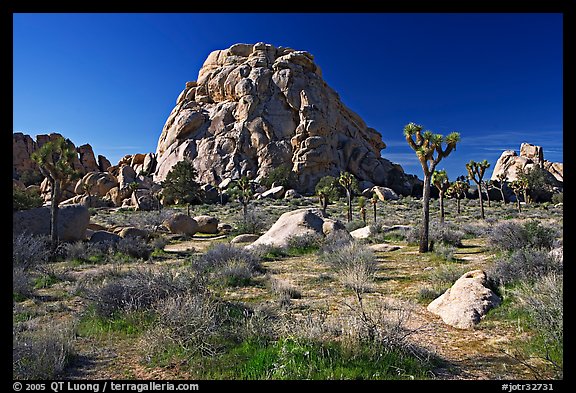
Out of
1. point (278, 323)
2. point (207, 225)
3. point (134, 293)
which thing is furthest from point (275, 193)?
point (278, 323)

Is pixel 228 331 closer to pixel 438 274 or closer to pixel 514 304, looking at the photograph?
pixel 514 304

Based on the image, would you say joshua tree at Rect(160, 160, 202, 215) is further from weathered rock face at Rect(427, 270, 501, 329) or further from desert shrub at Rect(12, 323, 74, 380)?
weathered rock face at Rect(427, 270, 501, 329)

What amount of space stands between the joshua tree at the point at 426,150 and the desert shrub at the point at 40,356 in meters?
12.1

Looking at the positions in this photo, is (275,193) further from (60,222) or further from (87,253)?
(87,253)

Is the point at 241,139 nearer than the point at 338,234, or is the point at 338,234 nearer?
the point at 338,234

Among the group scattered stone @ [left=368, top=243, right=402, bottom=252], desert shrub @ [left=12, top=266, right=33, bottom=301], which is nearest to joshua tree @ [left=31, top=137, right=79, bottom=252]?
desert shrub @ [left=12, top=266, right=33, bottom=301]

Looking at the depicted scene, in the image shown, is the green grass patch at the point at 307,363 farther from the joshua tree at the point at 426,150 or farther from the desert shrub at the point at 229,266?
the joshua tree at the point at 426,150

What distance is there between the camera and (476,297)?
5840 mm

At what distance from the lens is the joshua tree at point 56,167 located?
14156 mm

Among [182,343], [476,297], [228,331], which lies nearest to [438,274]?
[476,297]

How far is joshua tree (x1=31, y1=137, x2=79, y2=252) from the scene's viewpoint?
46.4ft

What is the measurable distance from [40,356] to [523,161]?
107 m

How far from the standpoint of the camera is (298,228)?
16141mm
